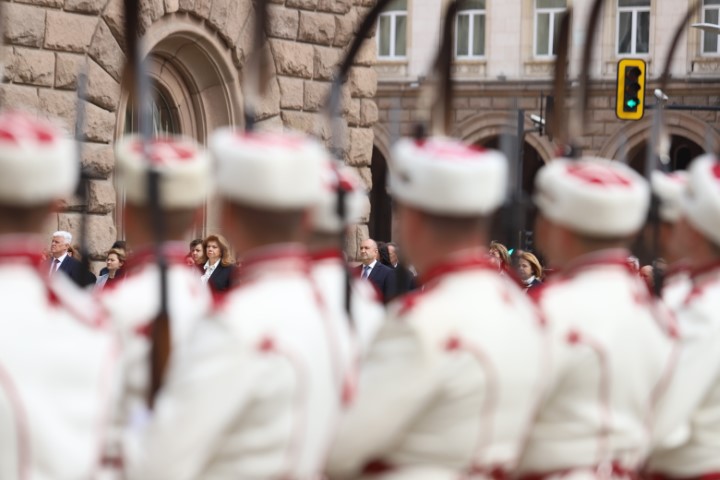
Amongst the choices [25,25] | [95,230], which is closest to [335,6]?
[95,230]

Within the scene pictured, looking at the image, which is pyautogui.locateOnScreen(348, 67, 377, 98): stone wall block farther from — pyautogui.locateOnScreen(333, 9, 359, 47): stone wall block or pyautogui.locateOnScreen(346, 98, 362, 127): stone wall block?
pyautogui.locateOnScreen(333, 9, 359, 47): stone wall block

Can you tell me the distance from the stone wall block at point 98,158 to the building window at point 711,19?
26185 mm

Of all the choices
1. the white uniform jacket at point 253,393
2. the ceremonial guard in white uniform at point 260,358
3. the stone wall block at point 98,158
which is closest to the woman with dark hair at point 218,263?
the stone wall block at point 98,158

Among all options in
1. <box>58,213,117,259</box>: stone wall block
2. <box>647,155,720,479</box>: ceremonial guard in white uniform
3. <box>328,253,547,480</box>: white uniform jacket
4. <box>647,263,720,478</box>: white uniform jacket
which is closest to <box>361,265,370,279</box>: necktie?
<box>58,213,117,259</box>: stone wall block

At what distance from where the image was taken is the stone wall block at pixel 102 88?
14.0 meters

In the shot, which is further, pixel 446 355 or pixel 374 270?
pixel 374 270

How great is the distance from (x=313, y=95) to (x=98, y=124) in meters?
3.09

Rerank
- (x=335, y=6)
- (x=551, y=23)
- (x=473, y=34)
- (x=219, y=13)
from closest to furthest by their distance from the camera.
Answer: (x=219, y=13)
(x=335, y=6)
(x=551, y=23)
(x=473, y=34)

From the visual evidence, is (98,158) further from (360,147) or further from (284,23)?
(360,147)

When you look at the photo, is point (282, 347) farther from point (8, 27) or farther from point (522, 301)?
point (8, 27)

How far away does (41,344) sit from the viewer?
3.90 m

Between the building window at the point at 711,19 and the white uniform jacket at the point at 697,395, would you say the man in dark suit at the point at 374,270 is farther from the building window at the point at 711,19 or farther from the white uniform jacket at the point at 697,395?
the building window at the point at 711,19

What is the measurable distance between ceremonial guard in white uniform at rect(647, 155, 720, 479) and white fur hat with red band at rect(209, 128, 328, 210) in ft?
5.25

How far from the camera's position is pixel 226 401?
405cm
